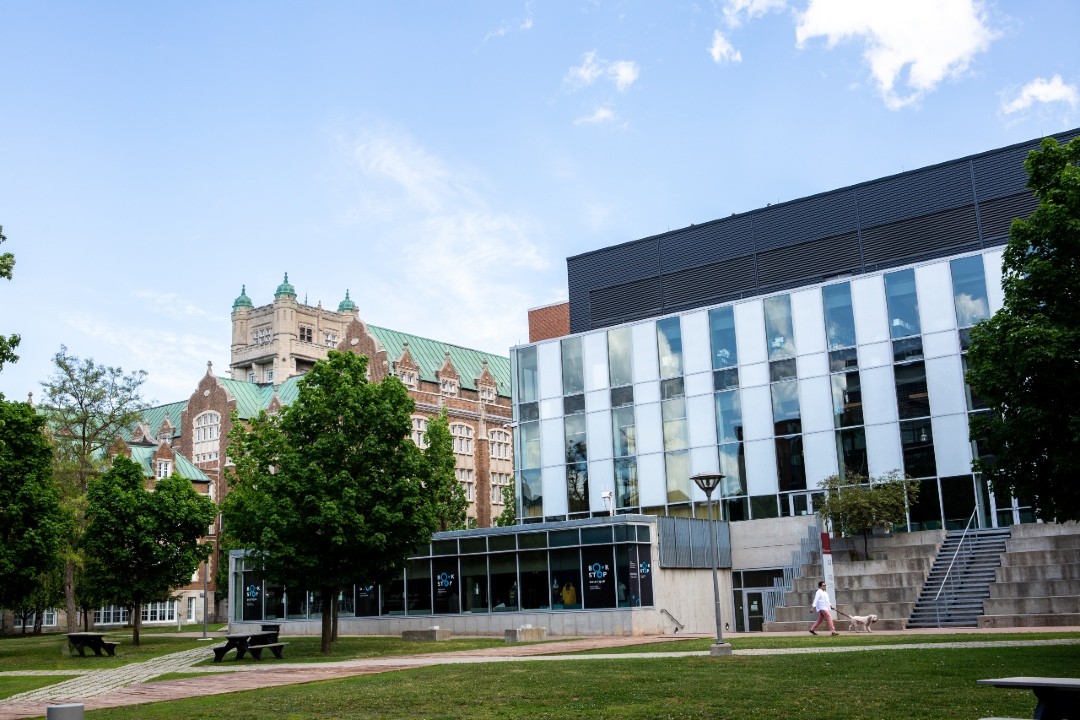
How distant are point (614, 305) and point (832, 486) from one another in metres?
16.0

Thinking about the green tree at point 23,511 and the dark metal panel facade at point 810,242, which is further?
the dark metal panel facade at point 810,242

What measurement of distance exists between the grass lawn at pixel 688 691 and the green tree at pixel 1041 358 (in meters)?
3.27

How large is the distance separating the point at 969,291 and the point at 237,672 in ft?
96.8

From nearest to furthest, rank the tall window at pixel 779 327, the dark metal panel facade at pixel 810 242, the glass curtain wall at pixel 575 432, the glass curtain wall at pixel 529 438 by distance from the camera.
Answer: the dark metal panel facade at pixel 810 242, the tall window at pixel 779 327, the glass curtain wall at pixel 575 432, the glass curtain wall at pixel 529 438

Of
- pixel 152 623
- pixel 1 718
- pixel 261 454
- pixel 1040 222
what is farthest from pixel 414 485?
pixel 152 623

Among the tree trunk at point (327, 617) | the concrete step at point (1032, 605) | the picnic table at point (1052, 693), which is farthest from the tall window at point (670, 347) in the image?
the picnic table at point (1052, 693)

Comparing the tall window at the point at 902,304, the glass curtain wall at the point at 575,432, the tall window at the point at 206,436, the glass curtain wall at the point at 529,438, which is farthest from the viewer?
the tall window at the point at 206,436

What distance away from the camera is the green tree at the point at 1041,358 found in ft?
62.4

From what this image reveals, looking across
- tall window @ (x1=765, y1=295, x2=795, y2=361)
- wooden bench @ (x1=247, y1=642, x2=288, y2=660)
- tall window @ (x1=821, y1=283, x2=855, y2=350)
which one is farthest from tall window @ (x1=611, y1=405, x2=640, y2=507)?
wooden bench @ (x1=247, y1=642, x2=288, y2=660)

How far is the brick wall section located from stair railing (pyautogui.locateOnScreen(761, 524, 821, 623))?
18924 mm

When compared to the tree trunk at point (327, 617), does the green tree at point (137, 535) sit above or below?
above

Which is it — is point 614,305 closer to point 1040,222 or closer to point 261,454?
point 261,454

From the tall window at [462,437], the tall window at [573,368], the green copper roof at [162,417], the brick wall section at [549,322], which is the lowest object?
the tall window at [573,368]

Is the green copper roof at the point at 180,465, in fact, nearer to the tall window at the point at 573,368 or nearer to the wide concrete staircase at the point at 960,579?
the tall window at the point at 573,368
